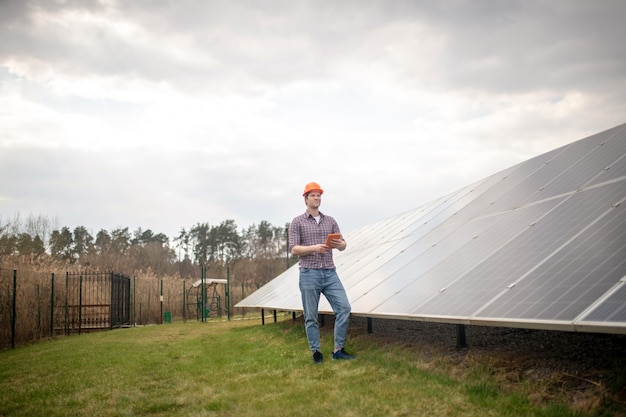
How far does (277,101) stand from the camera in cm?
1723

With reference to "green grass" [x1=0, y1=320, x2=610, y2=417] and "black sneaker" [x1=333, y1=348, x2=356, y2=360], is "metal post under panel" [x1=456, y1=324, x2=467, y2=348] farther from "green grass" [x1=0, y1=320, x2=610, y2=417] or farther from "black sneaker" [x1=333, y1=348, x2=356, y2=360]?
"black sneaker" [x1=333, y1=348, x2=356, y2=360]

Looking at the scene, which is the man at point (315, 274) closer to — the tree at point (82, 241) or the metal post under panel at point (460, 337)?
the metal post under panel at point (460, 337)

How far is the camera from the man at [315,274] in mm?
5793

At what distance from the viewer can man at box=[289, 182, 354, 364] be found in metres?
5.79

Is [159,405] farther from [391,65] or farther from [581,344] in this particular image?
[391,65]

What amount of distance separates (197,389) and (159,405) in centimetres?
75

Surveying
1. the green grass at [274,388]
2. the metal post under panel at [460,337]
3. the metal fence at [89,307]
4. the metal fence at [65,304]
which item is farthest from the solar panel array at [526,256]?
the metal fence at [89,307]

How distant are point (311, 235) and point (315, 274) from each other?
1.75ft

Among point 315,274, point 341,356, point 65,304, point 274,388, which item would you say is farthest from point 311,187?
point 65,304

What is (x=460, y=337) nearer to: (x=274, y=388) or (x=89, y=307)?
(x=274, y=388)

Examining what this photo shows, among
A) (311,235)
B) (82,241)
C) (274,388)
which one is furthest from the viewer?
(82,241)

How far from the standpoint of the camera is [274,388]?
4.77m

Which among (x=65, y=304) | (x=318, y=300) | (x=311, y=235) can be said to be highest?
(x=311, y=235)

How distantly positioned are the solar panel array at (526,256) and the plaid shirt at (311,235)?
3.20ft
